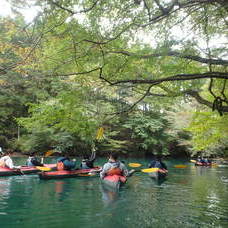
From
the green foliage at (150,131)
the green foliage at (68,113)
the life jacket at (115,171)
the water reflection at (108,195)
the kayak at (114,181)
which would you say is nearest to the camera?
the green foliage at (68,113)

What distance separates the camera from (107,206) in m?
6.44

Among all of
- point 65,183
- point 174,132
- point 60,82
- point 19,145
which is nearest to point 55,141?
point 19,145

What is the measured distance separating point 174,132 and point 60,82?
19.5 meters

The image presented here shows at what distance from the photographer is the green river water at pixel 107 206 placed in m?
5.18

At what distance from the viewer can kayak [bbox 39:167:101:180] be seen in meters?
10.4

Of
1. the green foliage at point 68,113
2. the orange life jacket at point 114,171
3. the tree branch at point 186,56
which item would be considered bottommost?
the orange life jacket at point 114,171

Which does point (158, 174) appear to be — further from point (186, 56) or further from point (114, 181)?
point (186, 56)

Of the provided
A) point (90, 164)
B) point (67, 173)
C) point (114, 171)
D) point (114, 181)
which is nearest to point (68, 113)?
point (114, 181)

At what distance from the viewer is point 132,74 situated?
20.7 ft

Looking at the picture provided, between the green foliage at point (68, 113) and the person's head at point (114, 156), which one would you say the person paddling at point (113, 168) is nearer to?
the person's head at point (114, 156)

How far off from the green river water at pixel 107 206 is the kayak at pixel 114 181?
0.24m

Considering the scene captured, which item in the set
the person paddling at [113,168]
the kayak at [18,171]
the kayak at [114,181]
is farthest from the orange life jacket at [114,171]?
the kayak at [18,171]

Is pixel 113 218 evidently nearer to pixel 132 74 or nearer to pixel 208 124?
pixel 132 74

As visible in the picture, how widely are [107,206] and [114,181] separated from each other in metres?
2.03
